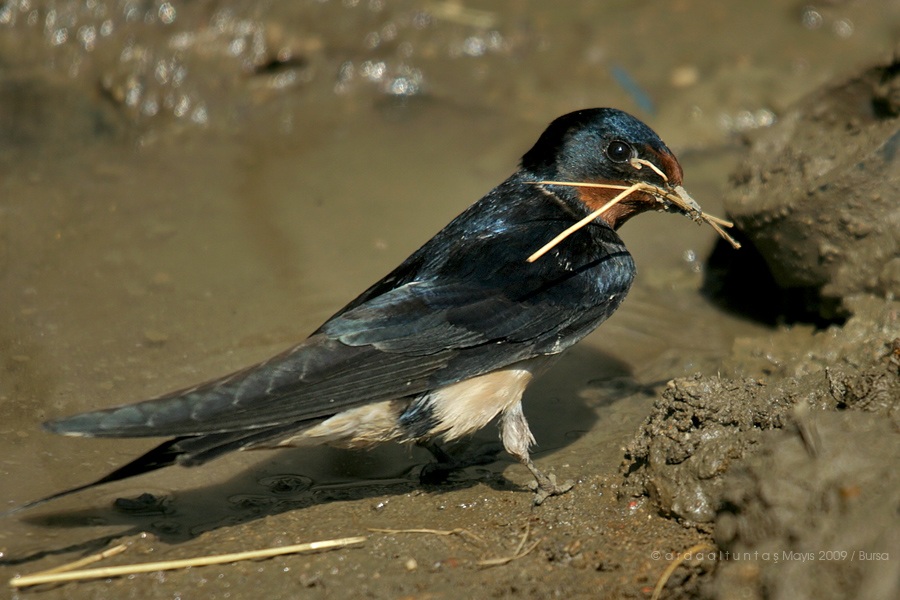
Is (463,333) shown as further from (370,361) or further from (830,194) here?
(830,194)

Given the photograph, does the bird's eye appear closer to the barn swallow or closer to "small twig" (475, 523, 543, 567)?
the barn swallow

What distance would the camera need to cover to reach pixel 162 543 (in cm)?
339

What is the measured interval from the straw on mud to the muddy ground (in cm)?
3

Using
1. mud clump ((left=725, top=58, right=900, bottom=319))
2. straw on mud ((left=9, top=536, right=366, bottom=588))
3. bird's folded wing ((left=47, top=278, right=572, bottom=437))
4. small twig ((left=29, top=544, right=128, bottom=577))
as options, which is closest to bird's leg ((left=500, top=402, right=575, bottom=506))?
bird's folded wing ((left=47, top=278, right=572, bottom=437))

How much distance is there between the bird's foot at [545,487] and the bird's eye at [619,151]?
1372 millimetres

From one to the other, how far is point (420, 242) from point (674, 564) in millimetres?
2819

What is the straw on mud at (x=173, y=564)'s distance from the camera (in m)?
3.12

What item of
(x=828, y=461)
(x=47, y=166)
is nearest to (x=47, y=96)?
(x=47, y=166)

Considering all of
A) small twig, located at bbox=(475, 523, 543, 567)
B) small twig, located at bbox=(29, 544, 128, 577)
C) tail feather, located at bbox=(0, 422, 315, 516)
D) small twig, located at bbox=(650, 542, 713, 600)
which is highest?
tail feather, located at bbox=(0, 422, 315, 516)

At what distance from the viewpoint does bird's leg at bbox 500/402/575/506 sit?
11.8 ft

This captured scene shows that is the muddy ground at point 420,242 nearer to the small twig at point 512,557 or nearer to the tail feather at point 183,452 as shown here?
the small twig at point 512,557

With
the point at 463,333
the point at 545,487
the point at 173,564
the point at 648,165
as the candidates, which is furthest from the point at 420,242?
the point at 173,564

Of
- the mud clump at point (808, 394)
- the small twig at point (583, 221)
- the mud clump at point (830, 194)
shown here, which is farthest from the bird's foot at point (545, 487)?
the mud clump at point (830, 194)

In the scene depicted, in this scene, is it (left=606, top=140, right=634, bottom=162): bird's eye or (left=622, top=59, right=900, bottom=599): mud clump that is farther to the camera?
(left=606, top=140, right=634, bottom=162): bird's eye
